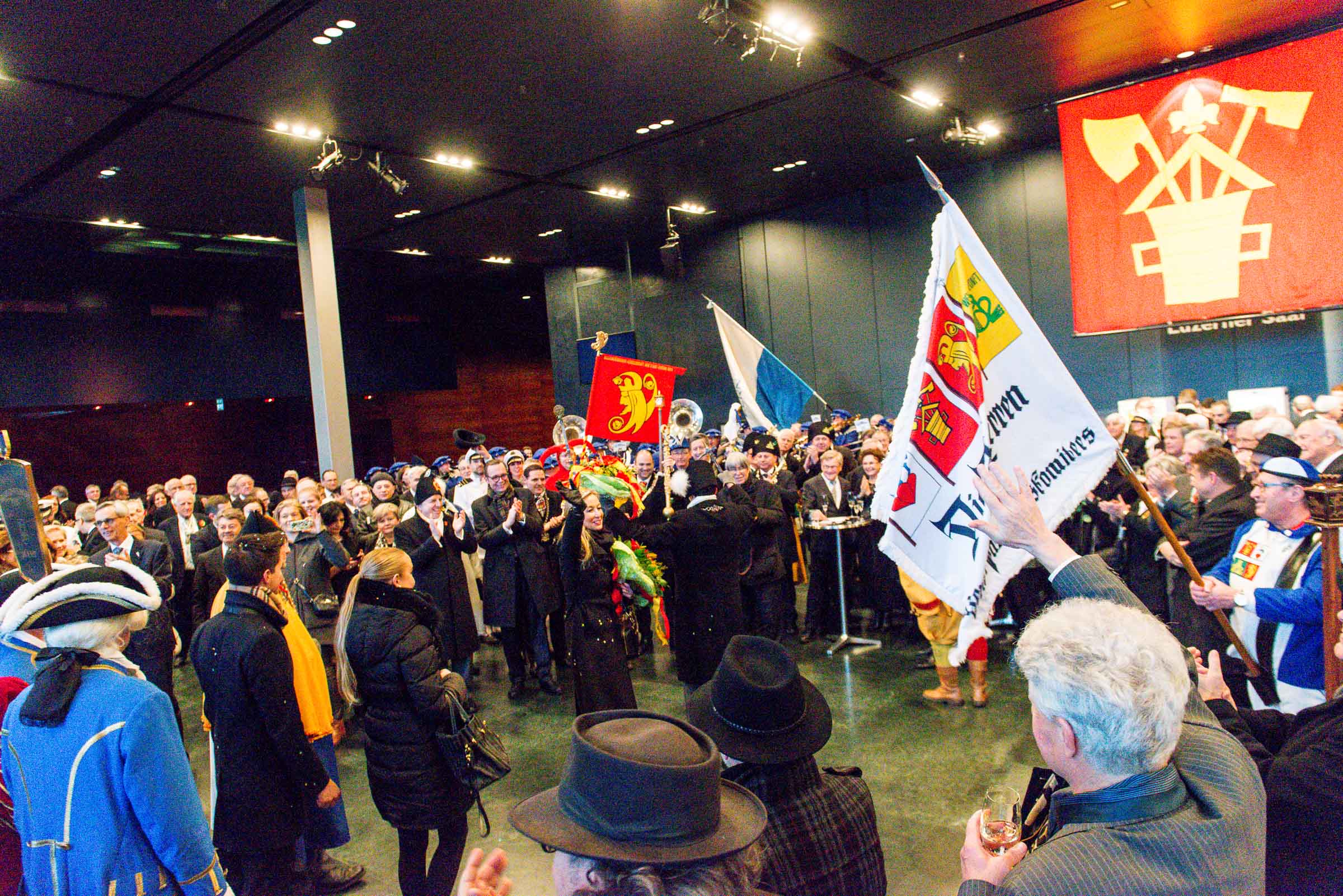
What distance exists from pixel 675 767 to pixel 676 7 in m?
6.96

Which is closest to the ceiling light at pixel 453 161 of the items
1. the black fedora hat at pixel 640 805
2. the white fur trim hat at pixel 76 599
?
the white fur trim hat at pixel 76 599

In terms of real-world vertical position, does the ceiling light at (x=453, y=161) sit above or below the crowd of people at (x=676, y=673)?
above

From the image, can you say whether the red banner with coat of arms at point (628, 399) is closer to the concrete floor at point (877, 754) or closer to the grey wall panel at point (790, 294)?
the concrete floor at point (877, 754)

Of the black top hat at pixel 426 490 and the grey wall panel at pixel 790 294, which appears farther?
the grey wall panel at pixel 790 294

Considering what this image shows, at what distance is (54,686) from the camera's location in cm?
204

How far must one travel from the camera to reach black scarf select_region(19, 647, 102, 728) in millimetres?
2010

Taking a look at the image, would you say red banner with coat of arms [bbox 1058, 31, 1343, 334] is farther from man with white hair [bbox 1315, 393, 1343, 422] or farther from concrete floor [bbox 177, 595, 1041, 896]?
concrete floor [bbox 177, 595, 1041, 896]

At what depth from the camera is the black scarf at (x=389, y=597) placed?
10.2 feet

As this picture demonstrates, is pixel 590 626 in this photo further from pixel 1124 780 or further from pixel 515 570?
pixel 1124 780

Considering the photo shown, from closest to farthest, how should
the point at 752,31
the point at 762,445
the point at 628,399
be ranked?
the point at 752,31, the point at 628,399, the point at 762,445

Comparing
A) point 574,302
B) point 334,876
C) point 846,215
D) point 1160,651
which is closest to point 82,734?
point 334,876

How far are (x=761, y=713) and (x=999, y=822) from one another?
60cm

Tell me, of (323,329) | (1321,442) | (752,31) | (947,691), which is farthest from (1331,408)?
(323,329)

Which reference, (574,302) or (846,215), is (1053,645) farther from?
(574,302)
